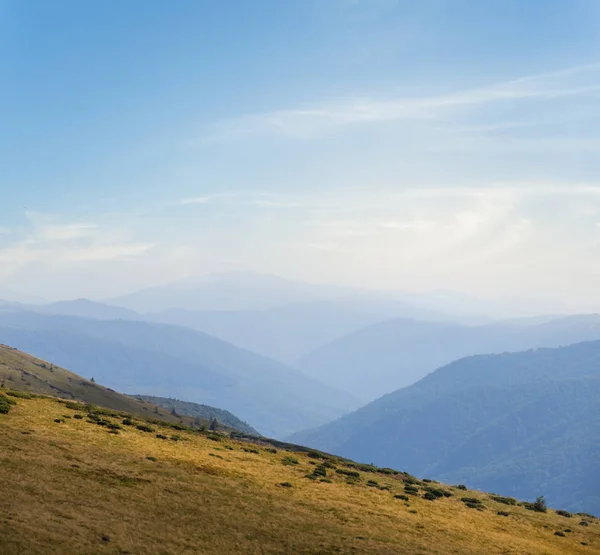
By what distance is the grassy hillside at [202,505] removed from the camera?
31672mm

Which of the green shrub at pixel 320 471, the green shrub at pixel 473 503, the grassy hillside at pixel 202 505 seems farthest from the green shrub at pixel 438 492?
the green shrub at pixel 320 471

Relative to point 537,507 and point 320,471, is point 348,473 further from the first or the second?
point 537,507

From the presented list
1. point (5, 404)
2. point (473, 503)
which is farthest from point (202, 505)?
point (473, 503)

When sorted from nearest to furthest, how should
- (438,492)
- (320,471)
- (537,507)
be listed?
(320,471)
(438,492)
(537,507)

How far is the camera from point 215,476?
45844 mm

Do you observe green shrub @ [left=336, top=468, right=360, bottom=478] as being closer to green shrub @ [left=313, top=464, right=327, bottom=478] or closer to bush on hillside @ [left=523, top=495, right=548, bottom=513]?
green shrub @ [left=313, top=464, right=327, bottom=478]

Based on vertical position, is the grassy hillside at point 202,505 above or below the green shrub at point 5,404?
below

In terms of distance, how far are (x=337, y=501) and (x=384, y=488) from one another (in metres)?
13.0

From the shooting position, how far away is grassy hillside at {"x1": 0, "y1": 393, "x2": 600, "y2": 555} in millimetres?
31672

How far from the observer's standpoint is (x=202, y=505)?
38406mm

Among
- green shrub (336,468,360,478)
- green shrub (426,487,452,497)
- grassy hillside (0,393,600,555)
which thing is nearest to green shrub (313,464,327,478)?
grassy hillside (0,393,600,555)

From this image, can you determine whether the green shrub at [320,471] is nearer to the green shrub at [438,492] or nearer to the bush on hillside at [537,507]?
the green shrub at [438,492]

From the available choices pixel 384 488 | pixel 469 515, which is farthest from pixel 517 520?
pixel 384 488

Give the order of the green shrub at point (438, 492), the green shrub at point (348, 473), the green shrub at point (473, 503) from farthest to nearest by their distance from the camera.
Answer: the green shrub at point (348, 473)
the green shrub at point (438, 492)
the green shrub at point (473, 503)
